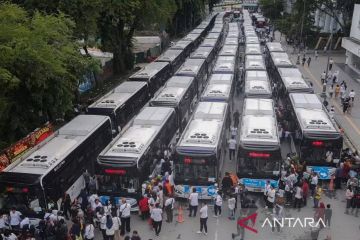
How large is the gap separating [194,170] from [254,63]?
23651 millimetres

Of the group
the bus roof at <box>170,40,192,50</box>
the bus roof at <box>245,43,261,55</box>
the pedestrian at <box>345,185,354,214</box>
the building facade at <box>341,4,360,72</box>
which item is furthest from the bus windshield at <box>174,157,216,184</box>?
the bus roof at <box>170,40,192,50</box>

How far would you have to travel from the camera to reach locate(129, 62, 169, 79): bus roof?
3466cm

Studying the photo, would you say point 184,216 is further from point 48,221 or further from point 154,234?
point 48,221

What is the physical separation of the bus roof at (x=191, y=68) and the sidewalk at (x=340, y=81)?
36.5ft

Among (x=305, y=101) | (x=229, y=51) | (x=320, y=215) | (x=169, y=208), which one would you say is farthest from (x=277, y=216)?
(x=229, y=51)

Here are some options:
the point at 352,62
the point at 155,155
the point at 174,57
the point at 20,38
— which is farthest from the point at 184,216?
the point at 352,62

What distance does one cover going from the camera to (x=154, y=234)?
17.6 metres

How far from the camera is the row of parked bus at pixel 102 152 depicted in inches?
658

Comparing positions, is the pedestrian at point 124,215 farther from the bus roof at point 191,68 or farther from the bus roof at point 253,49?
the bus roof at point 253,49

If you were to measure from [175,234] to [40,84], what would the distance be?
11388 mm

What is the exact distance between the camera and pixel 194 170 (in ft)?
61.6

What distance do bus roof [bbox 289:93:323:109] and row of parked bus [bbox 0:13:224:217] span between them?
716 centimetres

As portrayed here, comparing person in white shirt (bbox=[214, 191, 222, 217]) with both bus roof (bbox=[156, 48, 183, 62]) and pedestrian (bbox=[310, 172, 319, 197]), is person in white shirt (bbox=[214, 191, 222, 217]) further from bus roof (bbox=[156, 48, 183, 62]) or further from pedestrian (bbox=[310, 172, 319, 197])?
bus roof (bbox=[156, 48, 183, 62])

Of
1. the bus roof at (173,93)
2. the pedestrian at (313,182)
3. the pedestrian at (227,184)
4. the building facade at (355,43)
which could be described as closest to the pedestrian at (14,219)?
the pedestrian at (227,184)
